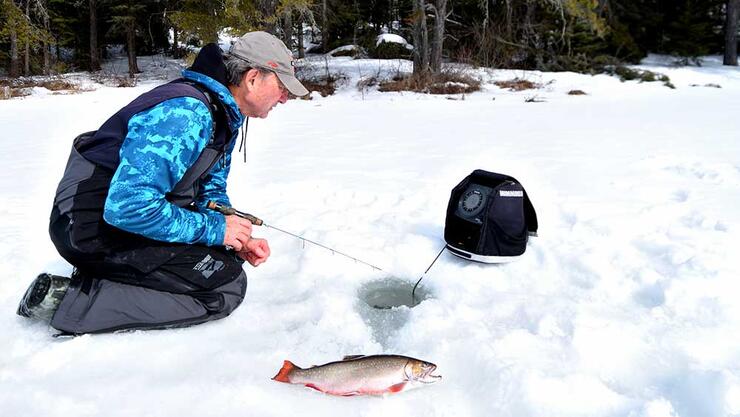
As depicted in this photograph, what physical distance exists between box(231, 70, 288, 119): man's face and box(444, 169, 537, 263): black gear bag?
5.11 feet

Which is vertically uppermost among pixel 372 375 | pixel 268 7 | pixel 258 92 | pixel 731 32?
pixel 731 32

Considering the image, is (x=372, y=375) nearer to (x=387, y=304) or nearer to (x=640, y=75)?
(x=387, y=304)

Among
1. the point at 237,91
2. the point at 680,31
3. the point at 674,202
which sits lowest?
the point at 674,202

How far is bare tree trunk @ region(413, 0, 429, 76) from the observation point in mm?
15992

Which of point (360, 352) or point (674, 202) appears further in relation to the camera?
point (674, 202)

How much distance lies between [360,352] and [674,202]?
339 cm

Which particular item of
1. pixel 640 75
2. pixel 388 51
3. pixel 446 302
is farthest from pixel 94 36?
pixel 446 302

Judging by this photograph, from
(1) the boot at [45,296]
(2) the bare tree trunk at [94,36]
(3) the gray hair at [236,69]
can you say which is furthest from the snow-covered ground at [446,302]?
(2) the bare tree trunk at [94,36]

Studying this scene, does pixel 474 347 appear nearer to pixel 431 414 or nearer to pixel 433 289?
pixel 431 414

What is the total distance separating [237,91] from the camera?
7.99 feet

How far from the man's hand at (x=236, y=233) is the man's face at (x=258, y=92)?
1.79 feet

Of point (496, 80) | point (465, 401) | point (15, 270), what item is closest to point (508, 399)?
point (465, 401)

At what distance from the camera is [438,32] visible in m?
16.1

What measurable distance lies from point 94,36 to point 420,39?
18.6 meters
